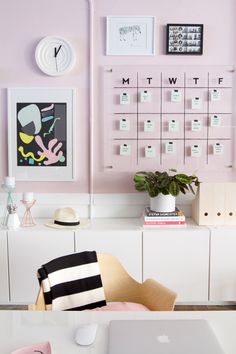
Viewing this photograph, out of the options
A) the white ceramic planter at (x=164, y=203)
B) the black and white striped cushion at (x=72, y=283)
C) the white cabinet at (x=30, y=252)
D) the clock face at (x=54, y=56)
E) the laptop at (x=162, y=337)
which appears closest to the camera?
the laptop at (x=162, y=337)

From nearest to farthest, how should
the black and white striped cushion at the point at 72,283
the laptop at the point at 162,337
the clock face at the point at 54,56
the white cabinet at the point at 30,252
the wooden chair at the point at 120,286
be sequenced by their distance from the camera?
1. the laptop at the point at 162,337
2. the black and white striped cushion at the point at 72,283
3. the wooden chair at the point at 120,286
4. the white cabinet at the point at 30,252
5. the clock face at the point at 54,56

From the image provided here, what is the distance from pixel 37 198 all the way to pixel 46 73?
39.1 inches

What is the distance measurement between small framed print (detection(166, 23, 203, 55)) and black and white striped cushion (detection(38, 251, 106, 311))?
1853mm

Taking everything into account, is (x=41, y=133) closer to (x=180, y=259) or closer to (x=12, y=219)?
(x=12, y=219)

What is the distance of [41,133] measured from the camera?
3.17 metres

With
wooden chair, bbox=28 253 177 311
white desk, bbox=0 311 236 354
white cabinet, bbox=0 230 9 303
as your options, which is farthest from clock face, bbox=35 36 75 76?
white desk, bbox=0 311 236 354

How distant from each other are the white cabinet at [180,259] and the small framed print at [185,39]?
1.39 m

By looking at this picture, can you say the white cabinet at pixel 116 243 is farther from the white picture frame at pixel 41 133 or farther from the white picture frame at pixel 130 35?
the white picture frame at pixel 130 35

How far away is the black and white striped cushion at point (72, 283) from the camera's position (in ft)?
6.11

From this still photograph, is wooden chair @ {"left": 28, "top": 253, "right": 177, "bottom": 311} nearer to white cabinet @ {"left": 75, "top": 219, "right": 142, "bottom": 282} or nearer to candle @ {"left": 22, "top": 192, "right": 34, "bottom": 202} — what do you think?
white cabinet @ {"left": 75, "top": 219, "right": 142, "bottom": 282}

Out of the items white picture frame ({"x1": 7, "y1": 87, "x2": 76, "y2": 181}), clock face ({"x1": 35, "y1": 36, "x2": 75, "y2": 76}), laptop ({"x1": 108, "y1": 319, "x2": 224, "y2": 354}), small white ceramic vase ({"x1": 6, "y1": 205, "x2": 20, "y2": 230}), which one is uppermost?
clock face ({"x1": 35, "y1": 36, "x2": 75, "y2": 76})

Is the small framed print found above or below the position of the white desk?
above

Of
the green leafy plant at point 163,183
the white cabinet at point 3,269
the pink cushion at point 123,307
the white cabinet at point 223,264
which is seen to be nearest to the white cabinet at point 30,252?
the white cabinet at point 3,269

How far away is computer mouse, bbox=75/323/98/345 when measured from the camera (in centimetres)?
125
